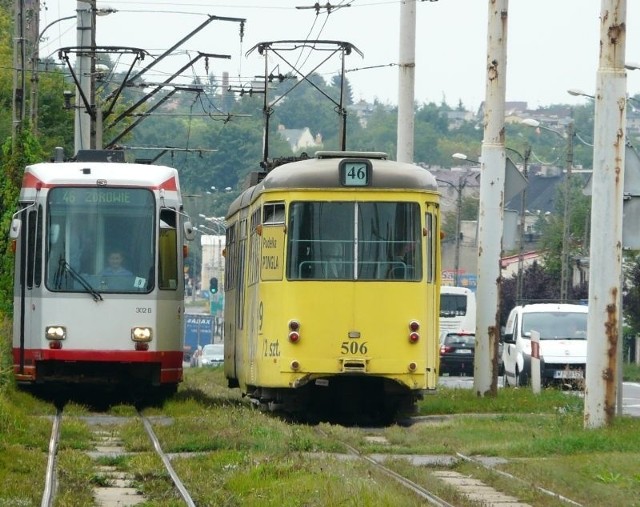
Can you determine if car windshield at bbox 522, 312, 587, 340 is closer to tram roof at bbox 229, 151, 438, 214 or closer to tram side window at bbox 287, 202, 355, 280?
tram roof at bbox 229, 151, 438, 214

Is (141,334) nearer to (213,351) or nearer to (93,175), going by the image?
(93,175)

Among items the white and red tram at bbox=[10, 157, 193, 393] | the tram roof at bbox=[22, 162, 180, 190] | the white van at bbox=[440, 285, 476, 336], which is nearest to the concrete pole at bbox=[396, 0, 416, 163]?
the tram roof at bbox=[22, 162, 180, 190]

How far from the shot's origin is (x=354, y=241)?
63.4 feet

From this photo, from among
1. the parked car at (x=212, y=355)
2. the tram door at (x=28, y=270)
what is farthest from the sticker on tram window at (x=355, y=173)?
the parked car at (x=212, y=355)

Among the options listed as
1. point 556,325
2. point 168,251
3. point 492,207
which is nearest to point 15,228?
point 168,251

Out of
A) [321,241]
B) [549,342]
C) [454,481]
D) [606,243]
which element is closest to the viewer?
[454,481]

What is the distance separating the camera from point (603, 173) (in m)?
17.6

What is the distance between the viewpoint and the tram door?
2116 centimetres

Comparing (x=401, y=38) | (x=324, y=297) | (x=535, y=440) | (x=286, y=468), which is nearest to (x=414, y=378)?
(x=324, y=297)

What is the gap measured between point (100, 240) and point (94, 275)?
0.44m

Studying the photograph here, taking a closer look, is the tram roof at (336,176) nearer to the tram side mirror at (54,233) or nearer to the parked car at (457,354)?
the tram side mirror at (54,233)

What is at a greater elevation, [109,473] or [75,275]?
[75,275]

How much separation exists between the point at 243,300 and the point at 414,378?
3.66m

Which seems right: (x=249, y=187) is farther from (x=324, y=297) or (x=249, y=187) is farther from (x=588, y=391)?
(x=588, y=391)
